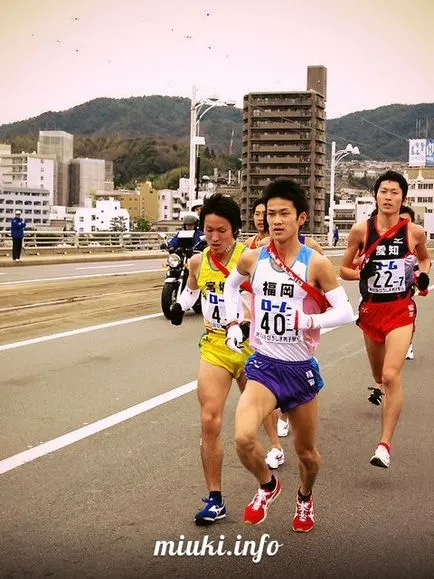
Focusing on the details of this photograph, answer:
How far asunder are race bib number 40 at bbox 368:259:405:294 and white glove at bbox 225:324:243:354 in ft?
7.70

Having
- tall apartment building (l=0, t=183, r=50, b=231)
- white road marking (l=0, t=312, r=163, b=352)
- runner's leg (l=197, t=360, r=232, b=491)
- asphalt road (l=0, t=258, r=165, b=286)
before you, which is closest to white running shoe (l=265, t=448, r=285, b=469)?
runner's leg (l=197, t=360, r=232, b=491)

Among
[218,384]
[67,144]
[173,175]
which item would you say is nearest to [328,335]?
[218,384]

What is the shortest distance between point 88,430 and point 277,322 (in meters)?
2.90

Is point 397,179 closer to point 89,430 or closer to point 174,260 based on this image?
point 89,430

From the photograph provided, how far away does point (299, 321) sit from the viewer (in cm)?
443

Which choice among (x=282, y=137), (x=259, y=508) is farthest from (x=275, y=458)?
(x=282, y=137)

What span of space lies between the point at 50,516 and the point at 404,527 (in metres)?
1.96

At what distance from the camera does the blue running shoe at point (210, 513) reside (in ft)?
15.1

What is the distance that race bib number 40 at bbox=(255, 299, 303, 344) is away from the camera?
14.7 feet

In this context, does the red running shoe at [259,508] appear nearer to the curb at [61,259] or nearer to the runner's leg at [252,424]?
the runner's leg at [252,424]

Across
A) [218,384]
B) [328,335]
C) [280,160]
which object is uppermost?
[280,160]

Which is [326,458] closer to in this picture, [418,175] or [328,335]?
[328,335]

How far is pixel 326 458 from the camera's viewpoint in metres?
6.19

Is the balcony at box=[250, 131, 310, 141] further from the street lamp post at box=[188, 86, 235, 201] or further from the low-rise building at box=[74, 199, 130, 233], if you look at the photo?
the street lamp post at box=[188, 86, 235, 201]
